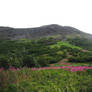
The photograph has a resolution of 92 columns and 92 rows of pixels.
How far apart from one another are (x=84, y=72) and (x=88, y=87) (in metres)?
3.08

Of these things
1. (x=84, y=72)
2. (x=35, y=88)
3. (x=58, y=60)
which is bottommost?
(x=58, y=60)

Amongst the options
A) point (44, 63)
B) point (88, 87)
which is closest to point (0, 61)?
point (44, 63)

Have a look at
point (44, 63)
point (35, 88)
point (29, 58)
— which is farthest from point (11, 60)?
point (35, 88)

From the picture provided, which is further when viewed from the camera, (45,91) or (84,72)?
(84,72)

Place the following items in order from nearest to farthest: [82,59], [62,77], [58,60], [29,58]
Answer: [62,77] < [29,58] < [82,59] < [58,60]

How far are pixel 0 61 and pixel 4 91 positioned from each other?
20.5 feet

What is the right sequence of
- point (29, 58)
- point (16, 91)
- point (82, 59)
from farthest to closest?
point (82, 59)
point (29, 58)
point (16, 91)

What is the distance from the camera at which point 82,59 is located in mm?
16688

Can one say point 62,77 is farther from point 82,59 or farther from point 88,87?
point 82,59

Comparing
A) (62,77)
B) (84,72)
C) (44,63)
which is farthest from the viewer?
(44,63)

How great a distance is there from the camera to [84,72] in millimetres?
8586

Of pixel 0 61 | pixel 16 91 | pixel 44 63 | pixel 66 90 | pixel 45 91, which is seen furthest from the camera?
pixel 44 63

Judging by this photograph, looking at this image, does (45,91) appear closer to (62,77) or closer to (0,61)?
(62,77)

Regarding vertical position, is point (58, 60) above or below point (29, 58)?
below
